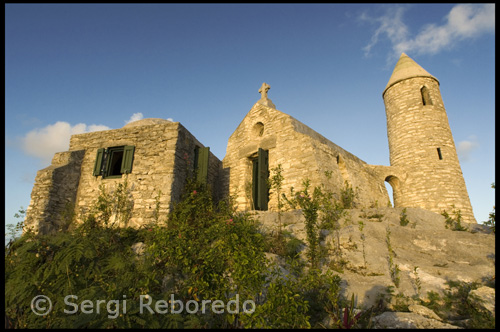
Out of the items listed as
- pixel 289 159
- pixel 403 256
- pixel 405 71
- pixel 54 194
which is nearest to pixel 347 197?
pixel 289 159

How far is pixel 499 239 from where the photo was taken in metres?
2.67

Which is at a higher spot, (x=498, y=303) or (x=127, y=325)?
(x=498, y=303)

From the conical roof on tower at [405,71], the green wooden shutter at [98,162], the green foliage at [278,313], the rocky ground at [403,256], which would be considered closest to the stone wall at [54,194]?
the green wooden shutter at [98,162]

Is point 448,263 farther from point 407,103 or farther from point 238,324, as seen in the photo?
point 407,103

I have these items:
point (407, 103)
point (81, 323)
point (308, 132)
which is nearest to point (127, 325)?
point (81, 323)

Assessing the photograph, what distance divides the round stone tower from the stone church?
5 centimetres

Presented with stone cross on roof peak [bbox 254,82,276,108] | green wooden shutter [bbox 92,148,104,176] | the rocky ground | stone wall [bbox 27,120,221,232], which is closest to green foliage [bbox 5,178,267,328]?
the rocky ground

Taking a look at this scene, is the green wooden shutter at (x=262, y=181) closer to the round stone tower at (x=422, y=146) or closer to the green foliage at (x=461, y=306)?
the green foliage at (x=461, y=306)

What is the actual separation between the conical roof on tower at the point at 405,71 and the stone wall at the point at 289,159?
698cm

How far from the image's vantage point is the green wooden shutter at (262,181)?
1045 cm

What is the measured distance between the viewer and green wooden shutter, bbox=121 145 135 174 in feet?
28.3

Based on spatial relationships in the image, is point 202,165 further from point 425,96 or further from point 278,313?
point 425,96

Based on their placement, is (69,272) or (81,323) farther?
(69,272)

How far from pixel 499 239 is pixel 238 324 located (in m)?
3.42
